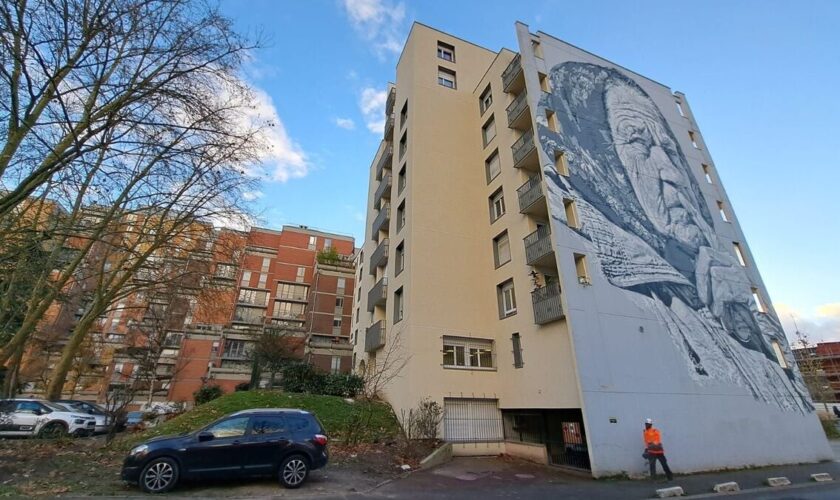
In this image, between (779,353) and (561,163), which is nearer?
(561,163)

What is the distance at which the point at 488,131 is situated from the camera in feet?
79.6

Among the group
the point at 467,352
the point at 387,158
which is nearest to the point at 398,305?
the point at 467,352

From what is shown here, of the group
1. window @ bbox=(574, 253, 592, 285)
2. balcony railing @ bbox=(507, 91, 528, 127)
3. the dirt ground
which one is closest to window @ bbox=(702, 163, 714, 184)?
balcony railing @ bbox=(507, 91, 528, 127)

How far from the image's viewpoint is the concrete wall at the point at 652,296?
45.8ft

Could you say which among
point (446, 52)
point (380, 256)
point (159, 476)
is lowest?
point (159, 476)

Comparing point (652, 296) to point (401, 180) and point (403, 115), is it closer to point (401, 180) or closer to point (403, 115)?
point (401, 180)

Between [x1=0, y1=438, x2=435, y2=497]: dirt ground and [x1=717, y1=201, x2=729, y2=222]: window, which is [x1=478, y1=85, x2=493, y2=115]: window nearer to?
[x1=717, y1=201, x2=729, y2=222]: window

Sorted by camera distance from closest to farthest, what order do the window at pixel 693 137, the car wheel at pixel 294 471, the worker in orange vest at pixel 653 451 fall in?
the car wheel at pixel 294 471
the worker in orange vest at pixel 653 451
the window at pixel 693 137

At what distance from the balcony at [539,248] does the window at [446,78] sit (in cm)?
1320

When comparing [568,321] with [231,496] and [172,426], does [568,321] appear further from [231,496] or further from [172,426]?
[172,426]

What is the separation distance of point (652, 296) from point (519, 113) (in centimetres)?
1109

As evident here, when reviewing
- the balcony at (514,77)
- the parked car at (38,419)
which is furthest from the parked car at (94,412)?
the balcony at (514,77)

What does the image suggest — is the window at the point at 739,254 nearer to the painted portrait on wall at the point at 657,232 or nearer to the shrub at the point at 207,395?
the painted portrait on wall at the point at 657,232

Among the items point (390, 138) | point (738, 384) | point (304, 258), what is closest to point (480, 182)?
point (390, 138)
